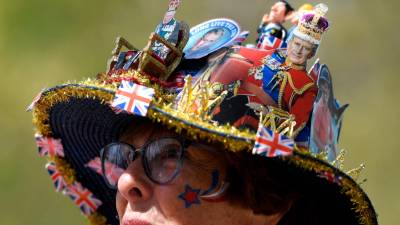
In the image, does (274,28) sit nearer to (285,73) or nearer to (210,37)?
(210,37)

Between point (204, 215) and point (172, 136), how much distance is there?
0.94 ft

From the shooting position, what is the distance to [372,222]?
310 cm

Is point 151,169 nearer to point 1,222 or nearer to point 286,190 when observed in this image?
point 286,190

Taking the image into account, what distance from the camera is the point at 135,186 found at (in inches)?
114

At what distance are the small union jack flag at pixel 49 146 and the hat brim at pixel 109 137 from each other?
0.02m

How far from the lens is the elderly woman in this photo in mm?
2779

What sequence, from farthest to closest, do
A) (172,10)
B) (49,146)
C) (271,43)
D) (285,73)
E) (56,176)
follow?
(56,176), (49,146), (271,43), (172,10), (285,73)

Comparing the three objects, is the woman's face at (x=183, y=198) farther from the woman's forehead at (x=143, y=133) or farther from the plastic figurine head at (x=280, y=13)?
the plastic figurine head at (x=280, y=13)

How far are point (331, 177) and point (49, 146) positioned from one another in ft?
3.97

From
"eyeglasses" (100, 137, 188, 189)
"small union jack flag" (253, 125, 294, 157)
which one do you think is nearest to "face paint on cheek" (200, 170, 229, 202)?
"eyeglasses" (100, 137, 188, 189)

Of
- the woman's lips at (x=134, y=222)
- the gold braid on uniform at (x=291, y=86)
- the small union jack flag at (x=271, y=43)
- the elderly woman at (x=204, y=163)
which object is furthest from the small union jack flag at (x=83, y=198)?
the gold braid on uniform at (x=291, y=86)

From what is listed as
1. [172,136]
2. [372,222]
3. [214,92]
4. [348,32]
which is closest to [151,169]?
[172,136]

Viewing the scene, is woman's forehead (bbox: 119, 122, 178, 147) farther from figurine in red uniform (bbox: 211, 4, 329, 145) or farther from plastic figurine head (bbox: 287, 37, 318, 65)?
plastic figurine head (bbox: 287, 37, 318, 65)

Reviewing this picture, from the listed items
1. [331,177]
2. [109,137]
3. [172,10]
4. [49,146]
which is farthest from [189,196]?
[49,146]
